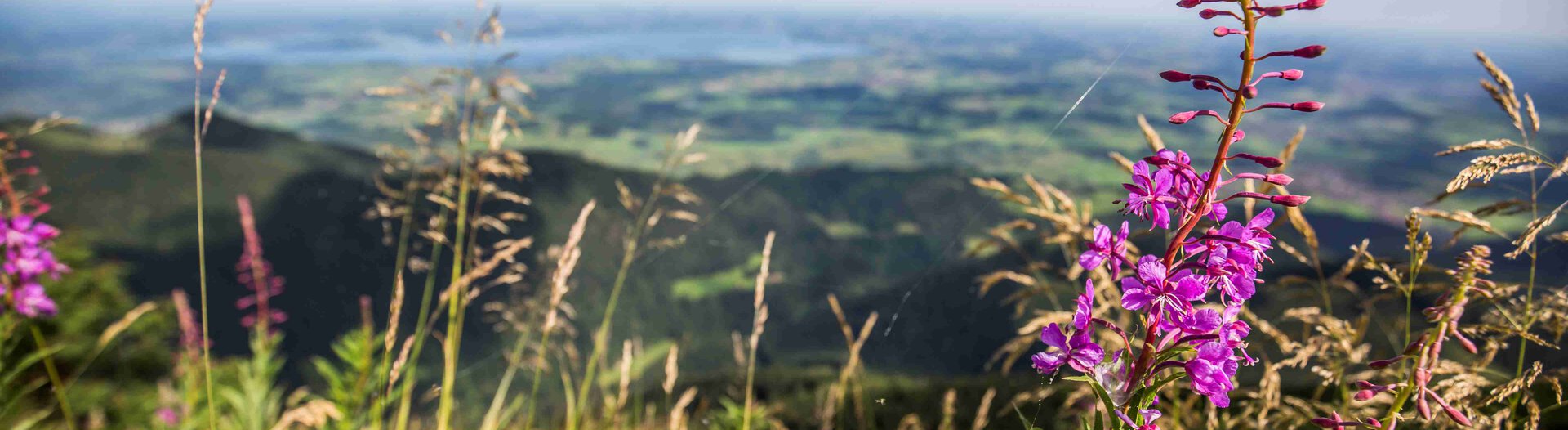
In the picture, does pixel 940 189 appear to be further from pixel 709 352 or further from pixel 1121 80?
pixel 1121 80

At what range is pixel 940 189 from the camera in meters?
6.45

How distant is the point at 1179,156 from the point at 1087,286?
0.16m

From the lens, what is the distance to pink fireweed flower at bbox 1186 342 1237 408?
0.79 meters

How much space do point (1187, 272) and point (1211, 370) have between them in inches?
3.7

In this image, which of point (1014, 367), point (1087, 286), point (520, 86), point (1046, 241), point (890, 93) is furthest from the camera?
point (890, 93)

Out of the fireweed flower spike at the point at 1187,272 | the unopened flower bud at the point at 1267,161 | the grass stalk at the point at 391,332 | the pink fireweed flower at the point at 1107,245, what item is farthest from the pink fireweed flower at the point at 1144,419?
the grass stalk at the point at 391,332

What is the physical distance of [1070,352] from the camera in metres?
0.82

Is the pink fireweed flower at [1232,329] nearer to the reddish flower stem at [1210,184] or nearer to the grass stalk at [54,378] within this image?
the reddish flower stem at [1210,184]

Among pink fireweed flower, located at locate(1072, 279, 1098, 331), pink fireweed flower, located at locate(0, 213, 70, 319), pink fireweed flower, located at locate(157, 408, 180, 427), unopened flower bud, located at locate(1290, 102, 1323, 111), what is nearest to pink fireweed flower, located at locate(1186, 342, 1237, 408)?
pink fireweed flower, located at locate(1072, 279, 1098, 331)

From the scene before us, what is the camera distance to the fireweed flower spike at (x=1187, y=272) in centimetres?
76

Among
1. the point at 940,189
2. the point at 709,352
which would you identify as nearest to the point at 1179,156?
the point at 709,352

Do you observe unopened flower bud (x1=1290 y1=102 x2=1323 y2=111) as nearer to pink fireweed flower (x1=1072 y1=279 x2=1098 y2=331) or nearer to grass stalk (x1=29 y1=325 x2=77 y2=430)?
pink fireweed flower (x1=1072 y1=279 x2=1098 y2=331)

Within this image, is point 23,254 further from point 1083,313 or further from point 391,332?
point 1083,313

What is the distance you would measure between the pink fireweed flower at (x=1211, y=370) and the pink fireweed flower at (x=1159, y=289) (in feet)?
0.16
